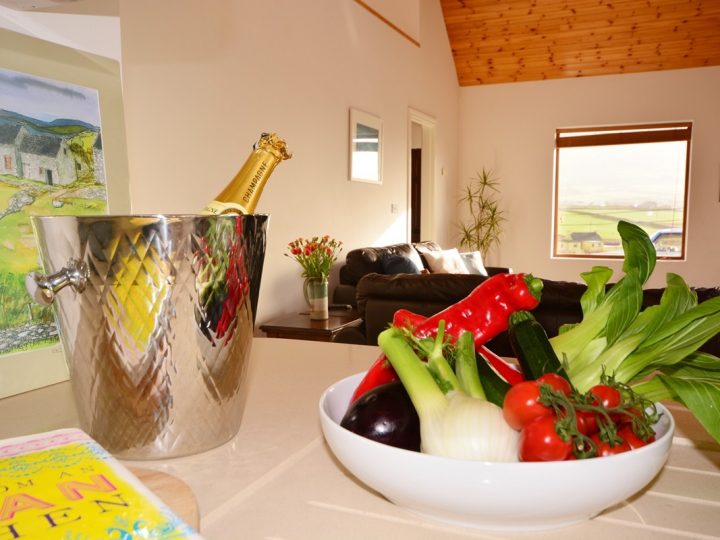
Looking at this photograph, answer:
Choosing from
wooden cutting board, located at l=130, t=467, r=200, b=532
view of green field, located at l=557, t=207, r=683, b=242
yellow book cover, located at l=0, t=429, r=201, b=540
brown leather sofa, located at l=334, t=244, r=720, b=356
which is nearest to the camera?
yellow book cover, located at l=0, t=429, r=201, b=540

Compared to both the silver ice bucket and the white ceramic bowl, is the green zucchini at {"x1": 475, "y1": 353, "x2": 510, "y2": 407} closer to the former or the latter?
the white ceramic bowl

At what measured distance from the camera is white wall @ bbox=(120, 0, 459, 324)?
2.54 m

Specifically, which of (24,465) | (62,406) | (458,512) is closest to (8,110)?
(62,406)

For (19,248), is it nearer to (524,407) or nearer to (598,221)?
(524,407)

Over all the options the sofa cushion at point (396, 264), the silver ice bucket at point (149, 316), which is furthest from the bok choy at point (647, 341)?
the sofa cushion at point (396, 264)

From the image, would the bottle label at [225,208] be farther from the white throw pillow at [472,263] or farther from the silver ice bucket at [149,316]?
the white throw pillow at [472,263]

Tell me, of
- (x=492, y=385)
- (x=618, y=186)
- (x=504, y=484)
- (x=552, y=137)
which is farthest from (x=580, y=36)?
(x=504, y=484)

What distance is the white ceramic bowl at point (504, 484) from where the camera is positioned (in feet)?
1.25

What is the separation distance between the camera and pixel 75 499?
35 cm

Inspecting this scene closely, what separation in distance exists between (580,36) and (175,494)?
658cm

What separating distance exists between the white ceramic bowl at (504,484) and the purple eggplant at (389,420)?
0.09ft

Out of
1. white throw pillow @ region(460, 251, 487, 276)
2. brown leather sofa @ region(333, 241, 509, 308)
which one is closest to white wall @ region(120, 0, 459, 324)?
brown leather sofa @ region(333, 241, 509, 308)

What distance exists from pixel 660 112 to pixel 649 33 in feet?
2.85

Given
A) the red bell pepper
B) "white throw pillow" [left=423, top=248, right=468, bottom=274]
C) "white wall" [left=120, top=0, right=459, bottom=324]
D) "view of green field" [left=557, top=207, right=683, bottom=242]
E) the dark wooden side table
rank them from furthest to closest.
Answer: "view of green field" [left=557, top=207, right=683, bottom=242] → "white throw pillow" [left=423, top=248, right=468, bottom=274] → the dark wooden side table → "white wall" [left=120, top=0, right=459, bottom=324] → the red bell pepper
